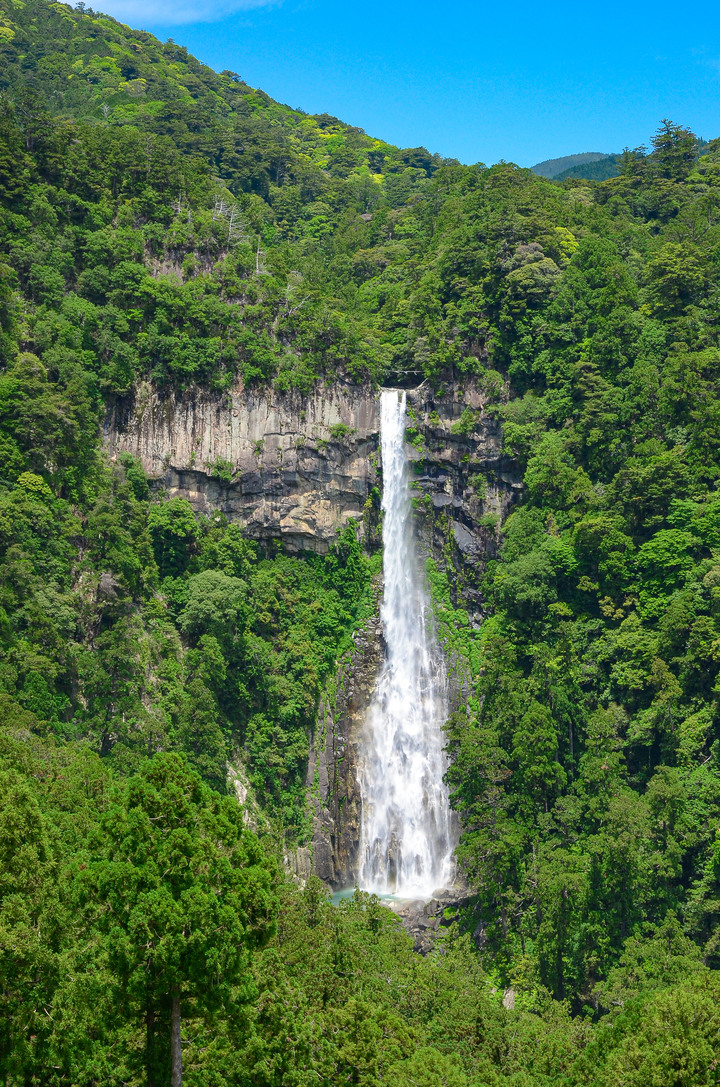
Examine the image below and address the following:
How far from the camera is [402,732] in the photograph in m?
49.3

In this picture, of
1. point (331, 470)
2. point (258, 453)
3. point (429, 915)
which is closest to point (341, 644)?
point (331, 470)

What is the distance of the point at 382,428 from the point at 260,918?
35.7 meters

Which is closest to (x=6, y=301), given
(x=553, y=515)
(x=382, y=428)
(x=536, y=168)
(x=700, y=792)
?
(x=382, y=428)

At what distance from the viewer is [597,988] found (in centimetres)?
3588

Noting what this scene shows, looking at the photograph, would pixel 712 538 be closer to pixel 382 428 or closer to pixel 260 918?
pixel 382 428

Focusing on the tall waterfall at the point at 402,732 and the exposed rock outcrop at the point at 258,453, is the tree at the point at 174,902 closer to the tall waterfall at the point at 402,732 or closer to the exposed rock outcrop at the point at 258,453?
the tall waterfall at the point at 402,732

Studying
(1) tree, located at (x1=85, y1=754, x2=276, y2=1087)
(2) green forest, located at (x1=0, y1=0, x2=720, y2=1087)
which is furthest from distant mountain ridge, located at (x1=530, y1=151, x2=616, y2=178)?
(1) tree, located at (x1=85, y1=754, x2=276, y2=1087)

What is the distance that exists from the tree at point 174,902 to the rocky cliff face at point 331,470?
27193 mm

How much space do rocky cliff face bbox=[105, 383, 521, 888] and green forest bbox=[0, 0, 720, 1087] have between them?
33.1 inches

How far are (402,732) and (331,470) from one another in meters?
12.3

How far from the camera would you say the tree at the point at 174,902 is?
1872 centimetres

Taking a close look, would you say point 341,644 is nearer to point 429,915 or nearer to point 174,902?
point 429,915

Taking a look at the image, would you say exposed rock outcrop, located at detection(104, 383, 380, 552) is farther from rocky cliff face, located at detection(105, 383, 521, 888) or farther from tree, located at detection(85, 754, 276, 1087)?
tree, located at detection(85, 754, 276, 1087)

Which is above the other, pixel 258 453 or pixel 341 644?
pixel 258 453
